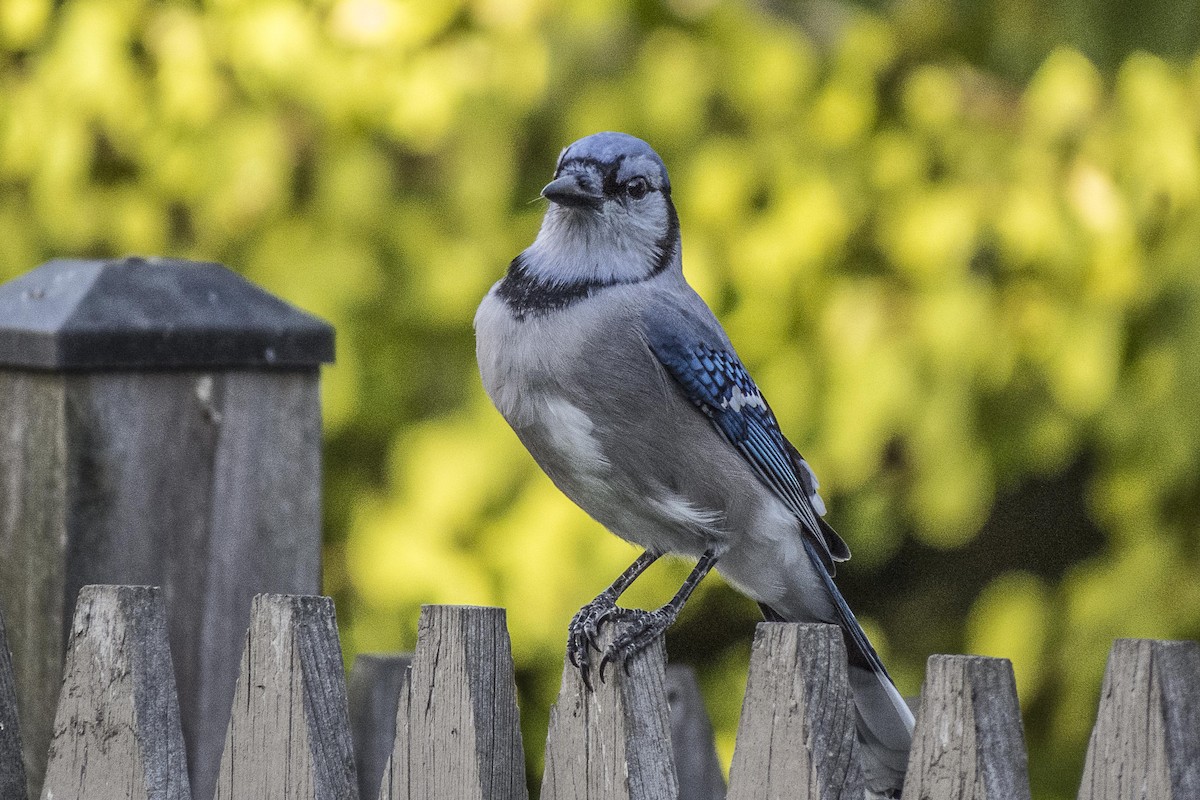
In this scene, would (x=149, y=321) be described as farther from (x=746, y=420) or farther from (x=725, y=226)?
(x=725, y=226)

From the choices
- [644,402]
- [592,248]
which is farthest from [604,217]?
[644,402]

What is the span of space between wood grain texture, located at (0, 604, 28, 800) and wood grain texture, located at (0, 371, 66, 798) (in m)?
0.11

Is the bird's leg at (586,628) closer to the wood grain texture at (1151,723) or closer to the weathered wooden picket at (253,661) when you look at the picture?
the weathered wooden picket at (253,661)

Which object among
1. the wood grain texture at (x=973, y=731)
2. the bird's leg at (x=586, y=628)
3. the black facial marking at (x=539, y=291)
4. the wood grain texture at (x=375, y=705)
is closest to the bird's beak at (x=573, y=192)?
the black facial marking at (x=539, y=291)

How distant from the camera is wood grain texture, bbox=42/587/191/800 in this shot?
1.30m

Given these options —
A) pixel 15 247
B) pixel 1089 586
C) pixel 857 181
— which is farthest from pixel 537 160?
pixel 1089 586

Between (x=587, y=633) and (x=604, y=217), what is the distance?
676 millimetres

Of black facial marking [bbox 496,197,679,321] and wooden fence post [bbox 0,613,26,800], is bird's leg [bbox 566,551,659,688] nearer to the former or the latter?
black facial marking [bbox 496,197,679,321]

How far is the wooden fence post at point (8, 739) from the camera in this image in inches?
54.2

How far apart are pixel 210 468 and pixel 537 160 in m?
1.58

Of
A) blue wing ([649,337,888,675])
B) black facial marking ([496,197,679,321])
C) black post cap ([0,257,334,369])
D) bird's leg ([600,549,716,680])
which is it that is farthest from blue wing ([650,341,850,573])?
black post cap ([0,257,334,369])

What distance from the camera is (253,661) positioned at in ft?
4.24

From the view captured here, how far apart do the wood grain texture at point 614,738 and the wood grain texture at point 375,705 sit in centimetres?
44

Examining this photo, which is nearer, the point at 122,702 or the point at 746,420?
the point at 122,702
